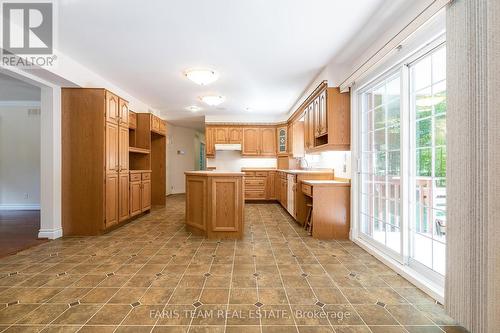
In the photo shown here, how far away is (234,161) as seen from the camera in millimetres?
7473

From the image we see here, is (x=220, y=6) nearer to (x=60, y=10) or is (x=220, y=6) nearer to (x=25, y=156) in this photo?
(x=60, y=10)

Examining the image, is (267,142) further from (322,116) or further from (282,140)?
(322,116)

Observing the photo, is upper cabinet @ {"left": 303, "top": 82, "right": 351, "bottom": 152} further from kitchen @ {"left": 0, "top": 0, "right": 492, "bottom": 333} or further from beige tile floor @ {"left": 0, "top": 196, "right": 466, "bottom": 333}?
beige tile floor @ {"left": 0, "top": 196, "right": 466, "bottom": 333}

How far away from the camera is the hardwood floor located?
3.11 m

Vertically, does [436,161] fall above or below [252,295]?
above

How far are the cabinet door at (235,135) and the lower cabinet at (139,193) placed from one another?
2797mm

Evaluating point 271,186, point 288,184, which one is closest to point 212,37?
point 288,184

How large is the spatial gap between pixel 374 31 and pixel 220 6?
1780 millimetres

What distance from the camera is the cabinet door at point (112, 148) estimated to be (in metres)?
3.74

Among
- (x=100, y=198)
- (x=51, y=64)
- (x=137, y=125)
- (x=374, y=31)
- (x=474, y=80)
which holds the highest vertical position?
(x=374, y=31)

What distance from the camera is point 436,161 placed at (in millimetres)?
2076

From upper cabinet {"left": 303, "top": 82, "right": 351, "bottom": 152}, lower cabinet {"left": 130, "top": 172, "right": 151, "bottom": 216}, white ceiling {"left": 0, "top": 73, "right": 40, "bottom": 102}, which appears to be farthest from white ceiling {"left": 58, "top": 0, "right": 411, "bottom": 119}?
lower cabinet {"left": 130, "top": 172, "right": 151, "bottom": 216}

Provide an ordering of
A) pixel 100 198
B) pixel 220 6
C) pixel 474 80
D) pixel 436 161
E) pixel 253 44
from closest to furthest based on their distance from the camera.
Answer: pixel 474 80 < pixel 436 161 < pixel 220 6 < pixel 253 44 < pixel 100 198

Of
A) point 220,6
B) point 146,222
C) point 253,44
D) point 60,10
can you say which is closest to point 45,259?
point 146,222
